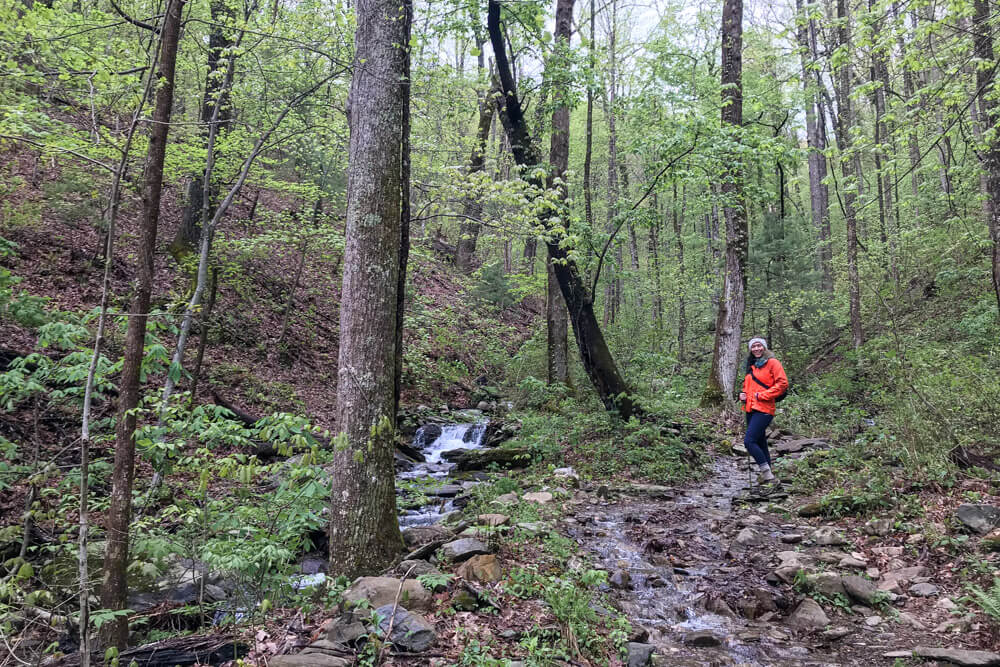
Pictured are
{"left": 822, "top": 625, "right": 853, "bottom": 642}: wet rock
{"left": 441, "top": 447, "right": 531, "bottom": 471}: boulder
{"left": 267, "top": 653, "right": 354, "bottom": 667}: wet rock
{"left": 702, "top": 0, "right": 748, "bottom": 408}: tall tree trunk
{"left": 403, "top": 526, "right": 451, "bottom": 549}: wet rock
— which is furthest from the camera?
{"left": 702, "top": 0, "right": 748, "bottom": 408}: tall tree trunk

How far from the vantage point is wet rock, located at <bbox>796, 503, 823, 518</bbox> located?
6195 millimetres

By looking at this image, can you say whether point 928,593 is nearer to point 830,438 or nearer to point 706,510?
point 706,510

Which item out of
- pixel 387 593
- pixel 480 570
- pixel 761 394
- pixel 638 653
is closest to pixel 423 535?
pixel 480 570

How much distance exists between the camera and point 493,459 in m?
10.4

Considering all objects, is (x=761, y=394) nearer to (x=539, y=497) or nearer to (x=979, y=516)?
(x=979, y=516)

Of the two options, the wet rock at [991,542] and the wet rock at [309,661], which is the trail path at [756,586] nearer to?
the wet rock at [991,542]

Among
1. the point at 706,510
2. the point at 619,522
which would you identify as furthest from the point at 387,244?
the point at 706,510

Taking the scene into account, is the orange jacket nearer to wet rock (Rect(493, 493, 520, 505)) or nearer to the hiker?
the hiker

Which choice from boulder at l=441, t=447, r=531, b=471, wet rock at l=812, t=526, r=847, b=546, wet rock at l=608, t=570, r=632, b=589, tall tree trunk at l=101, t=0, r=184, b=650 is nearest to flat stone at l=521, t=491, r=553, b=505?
wet rock at l=608, t=570, r=632, b=589

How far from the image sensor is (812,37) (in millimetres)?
17766

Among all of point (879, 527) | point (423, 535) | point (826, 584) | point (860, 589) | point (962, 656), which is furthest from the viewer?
point (423, 535)

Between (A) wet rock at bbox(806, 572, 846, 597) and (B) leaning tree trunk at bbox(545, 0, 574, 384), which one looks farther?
(B) leaning tree trunk at bbox(545, 0, 574, 384)

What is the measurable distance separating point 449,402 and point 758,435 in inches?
384

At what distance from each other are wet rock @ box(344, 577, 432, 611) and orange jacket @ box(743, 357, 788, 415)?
544 centimetres
